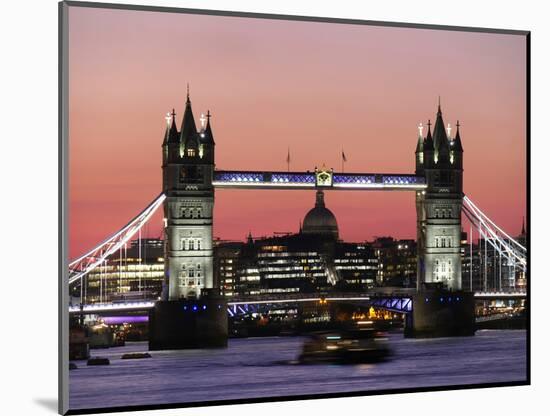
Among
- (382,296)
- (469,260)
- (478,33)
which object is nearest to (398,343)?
(382,296)

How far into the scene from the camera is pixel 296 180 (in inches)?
810

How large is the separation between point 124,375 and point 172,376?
2.15ft

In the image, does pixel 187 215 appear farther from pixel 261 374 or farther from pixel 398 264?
pixel 261 374

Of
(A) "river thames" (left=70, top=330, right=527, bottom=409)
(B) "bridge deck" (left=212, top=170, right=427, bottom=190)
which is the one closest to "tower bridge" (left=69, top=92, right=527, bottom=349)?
(B) "bridge deck" (left=212, top=170, right=427, bottom=190)

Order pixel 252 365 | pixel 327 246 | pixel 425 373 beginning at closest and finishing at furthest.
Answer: pixel 425 373 < pixel 252 365 < pixel 327 246

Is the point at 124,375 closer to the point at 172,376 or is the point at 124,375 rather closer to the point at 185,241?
the point at 172,376

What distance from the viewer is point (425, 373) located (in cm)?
1695

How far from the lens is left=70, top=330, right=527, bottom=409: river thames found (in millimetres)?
15953

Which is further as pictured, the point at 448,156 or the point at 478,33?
the point at 448,156

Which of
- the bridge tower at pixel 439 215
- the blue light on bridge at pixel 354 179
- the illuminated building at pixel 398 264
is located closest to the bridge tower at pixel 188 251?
the blue light on bridge at pixel 354 179

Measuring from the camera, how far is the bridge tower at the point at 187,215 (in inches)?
849

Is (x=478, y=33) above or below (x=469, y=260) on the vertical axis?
above

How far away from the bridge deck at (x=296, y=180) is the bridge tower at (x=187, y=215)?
578 mm

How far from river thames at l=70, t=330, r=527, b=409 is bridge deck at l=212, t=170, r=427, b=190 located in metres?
2.59
